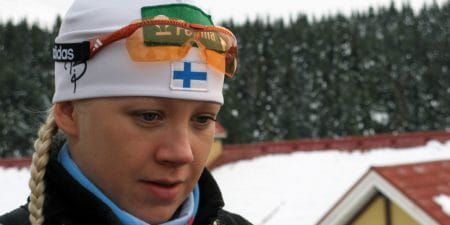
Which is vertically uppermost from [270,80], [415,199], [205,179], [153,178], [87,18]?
[87,18]

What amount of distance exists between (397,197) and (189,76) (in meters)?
6.62

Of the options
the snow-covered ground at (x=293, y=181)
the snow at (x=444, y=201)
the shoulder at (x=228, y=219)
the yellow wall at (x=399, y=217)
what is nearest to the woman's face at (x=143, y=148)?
the shoulder at (x=228, y=219)

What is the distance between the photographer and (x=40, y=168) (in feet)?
5.84

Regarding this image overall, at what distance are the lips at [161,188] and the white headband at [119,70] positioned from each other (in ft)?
0.75

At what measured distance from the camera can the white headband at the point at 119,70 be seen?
1682 millimetres

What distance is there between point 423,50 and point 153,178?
54.9 metres

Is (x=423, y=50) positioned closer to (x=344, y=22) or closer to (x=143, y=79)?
(x=344, y=22)

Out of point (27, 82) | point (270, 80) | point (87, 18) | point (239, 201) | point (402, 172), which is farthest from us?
point (270, 80)

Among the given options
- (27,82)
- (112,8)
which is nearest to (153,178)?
(112,8)

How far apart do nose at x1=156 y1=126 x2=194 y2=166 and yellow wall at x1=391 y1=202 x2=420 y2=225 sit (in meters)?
6.62

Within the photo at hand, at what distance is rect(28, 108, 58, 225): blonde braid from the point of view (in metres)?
1.70

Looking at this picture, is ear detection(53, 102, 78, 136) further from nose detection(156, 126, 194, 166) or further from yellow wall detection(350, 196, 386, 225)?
yellow wall detection(350, 196, 386, 225)

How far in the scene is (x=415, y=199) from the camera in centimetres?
761

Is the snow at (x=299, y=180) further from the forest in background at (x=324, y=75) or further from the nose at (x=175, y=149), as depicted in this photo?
the forest in background at (x=324, y=75)
